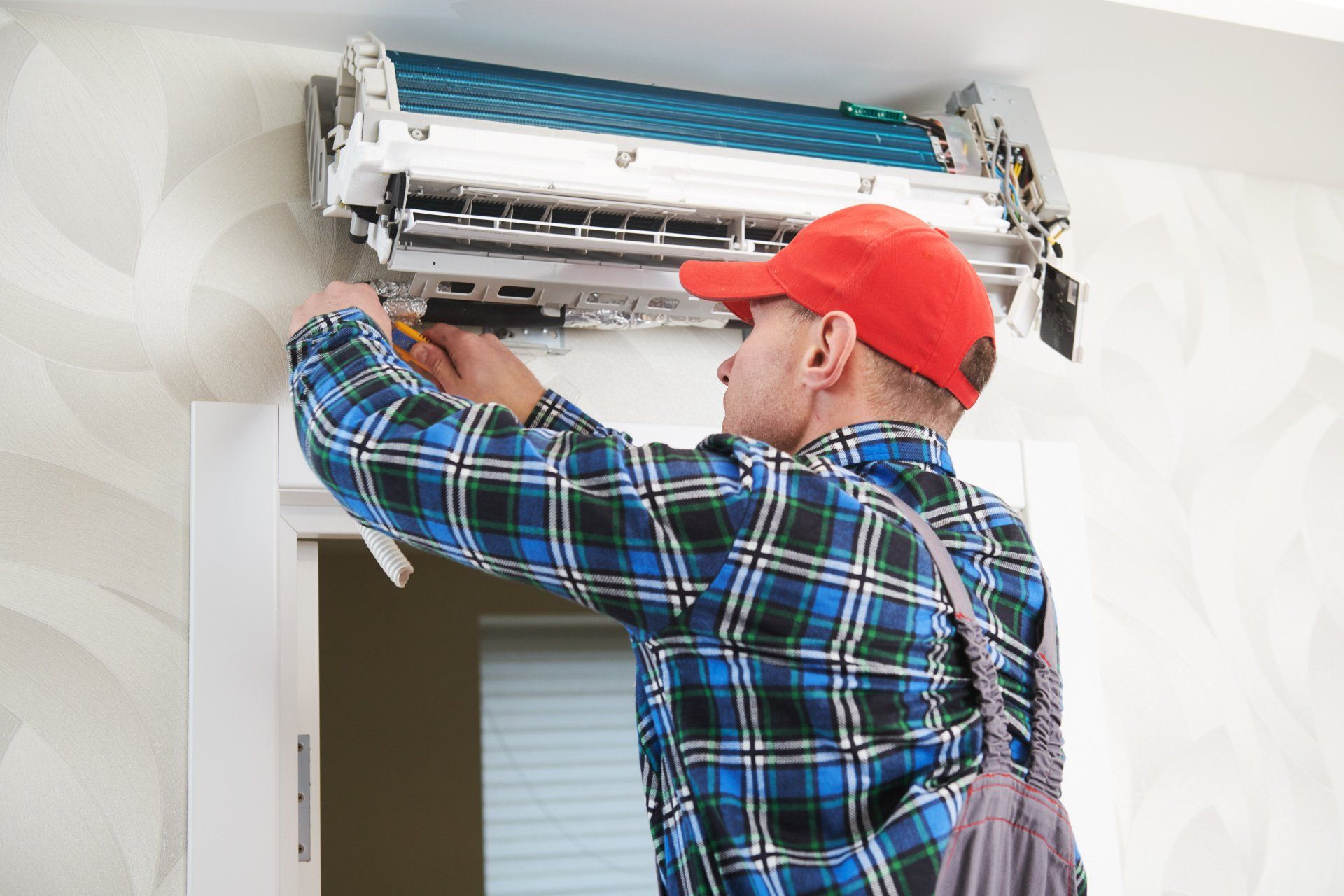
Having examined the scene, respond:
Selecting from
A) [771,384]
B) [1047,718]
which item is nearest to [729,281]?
[771,384]

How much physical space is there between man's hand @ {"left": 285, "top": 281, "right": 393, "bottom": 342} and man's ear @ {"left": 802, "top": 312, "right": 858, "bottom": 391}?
37 cm

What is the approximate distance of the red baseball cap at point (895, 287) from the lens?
96cm

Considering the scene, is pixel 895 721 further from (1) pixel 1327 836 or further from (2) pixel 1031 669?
(1) pixel 1327 836

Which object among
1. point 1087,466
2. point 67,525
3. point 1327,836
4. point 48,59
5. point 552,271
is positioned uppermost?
point 48,59

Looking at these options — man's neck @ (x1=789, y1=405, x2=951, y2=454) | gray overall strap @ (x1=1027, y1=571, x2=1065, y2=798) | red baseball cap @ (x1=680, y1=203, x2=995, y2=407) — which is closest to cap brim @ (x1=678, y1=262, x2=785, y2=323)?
red baseball cap @ (x1=680, y1=203, x2=995, y2=407)

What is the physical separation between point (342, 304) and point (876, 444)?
49 centimetres

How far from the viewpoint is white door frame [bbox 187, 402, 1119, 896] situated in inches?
46.5

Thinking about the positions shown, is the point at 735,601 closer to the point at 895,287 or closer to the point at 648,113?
the point at 895,287

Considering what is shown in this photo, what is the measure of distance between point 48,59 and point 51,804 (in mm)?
805

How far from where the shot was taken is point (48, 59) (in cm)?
127

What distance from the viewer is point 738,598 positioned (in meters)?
0.80

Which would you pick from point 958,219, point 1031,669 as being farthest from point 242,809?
point 958,219

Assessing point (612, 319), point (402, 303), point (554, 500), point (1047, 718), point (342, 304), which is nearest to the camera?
point (554, 500)

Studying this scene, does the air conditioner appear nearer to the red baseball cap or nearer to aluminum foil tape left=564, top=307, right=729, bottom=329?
aluminum foil tape left=564, top=307, right=729, bottom=329
